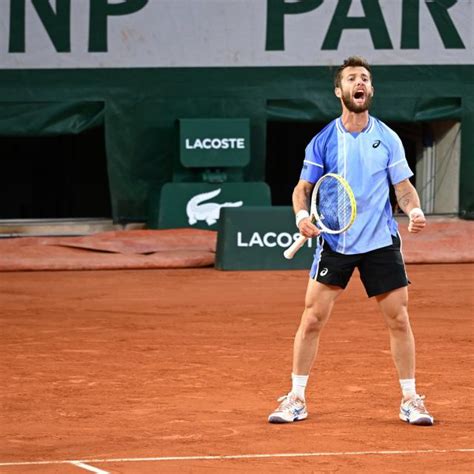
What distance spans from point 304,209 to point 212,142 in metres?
9.82

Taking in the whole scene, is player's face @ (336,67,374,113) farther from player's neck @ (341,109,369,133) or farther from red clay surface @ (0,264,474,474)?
red clay surface @ (0,264,474,474)

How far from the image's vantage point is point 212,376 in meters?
8.80

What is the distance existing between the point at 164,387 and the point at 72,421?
1136mm

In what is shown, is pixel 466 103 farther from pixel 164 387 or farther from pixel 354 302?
pixel 164 387

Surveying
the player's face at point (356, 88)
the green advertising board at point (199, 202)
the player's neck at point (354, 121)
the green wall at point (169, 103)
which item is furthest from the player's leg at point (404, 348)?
the green wall at point (169, 103)

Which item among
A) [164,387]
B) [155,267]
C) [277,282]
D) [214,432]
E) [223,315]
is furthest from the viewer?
[155,267]

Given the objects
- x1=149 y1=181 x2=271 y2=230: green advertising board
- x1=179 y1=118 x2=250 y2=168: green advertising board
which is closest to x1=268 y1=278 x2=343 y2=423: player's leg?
x1=149 y1=181 x2=271 y2=230: green advertising board

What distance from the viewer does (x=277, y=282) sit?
1390 cm

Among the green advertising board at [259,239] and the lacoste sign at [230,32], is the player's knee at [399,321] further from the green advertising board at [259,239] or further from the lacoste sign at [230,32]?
the lacoste sign at [230,32]

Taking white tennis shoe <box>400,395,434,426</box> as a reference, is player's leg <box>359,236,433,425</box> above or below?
above

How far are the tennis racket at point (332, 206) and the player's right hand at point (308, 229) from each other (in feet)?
0.08

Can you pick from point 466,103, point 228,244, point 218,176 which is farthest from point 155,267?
point 466,103

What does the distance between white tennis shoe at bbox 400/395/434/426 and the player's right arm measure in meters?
1.03

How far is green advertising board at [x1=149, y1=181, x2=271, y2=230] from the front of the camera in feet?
54.5
